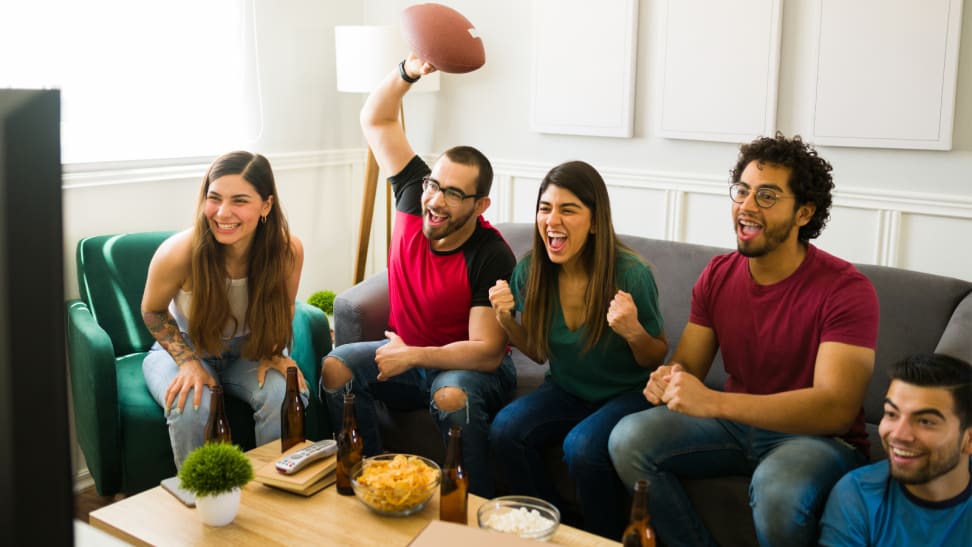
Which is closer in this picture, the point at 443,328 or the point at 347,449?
the point at 347,449

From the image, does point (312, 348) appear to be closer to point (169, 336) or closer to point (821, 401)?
point (169, 336)

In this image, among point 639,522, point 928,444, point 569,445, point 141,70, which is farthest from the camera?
point 141,70

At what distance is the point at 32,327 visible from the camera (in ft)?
1.37

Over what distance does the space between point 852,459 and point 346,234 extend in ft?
9.26

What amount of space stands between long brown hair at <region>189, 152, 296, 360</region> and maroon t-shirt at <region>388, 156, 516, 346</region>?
0.35 metres

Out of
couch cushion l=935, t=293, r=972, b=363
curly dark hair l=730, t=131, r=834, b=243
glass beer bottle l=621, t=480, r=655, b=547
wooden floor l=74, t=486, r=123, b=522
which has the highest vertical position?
curly dark hair l=730, t=131, r=834, b=243

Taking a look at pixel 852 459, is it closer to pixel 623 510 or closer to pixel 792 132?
pixel 623 510

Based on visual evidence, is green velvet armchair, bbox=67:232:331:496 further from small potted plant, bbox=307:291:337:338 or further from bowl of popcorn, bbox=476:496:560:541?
bowl of popcorn, bbox=476:496:560:541

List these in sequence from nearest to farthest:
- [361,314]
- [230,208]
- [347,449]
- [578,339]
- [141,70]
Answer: [347,449] < [578,339] < [230,208] < [361,314] < [141,70]

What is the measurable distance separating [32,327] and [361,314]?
2581 millimetres

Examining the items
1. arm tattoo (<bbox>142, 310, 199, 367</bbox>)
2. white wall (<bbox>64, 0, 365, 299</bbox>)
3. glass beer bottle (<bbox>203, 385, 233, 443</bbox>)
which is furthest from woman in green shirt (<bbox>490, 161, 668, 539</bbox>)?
white wall (<bbox>64, 0, 365, 299</bbox>)

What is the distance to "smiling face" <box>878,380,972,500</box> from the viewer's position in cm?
178

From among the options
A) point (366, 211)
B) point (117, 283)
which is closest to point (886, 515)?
point (117, 283)

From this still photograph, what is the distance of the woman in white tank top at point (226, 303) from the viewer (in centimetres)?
258
